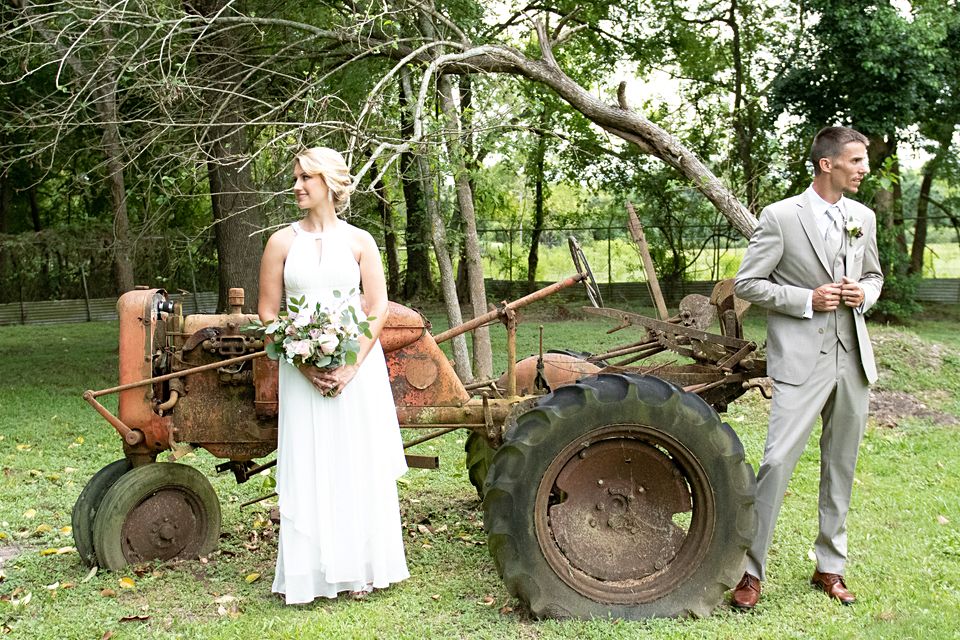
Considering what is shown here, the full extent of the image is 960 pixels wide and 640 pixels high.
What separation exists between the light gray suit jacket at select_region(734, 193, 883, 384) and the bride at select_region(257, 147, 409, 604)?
1784mm

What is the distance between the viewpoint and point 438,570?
17.0 feet

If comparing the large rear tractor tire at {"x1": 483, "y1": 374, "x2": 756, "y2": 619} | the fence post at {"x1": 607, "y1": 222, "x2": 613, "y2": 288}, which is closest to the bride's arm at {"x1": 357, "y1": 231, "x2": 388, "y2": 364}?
the large rear tractor tire at {"x1": 483, "y1": 374, "x2": 756, "y2": 619}

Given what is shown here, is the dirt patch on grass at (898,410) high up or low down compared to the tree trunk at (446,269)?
down

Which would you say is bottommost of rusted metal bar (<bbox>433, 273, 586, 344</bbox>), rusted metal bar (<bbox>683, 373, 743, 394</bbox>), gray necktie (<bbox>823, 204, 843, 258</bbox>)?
rusted metal bar (<bbox>683, 373, 743, 394</bbox>)

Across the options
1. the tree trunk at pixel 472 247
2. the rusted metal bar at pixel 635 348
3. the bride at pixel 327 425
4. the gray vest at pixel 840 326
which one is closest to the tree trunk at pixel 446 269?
the tree trunk at pixel 472 247

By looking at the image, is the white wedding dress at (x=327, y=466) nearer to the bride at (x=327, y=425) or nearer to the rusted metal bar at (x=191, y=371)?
the bride at (x=327, y=425)

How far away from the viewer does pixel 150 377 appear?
201 inches

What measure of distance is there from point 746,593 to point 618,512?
0.68 m

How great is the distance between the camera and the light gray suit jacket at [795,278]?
4523 mm

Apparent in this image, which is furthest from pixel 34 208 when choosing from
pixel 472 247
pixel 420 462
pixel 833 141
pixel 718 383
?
pixel 833 141

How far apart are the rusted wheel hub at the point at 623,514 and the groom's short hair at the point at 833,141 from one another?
4.93ft

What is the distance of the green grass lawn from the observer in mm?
4316

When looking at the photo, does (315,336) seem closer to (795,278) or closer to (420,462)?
(420,462)

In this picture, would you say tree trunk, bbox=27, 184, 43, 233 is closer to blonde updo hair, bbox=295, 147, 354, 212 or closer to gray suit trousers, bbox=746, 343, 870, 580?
blonde updo hair, bbox=295, 147, 354, 212
